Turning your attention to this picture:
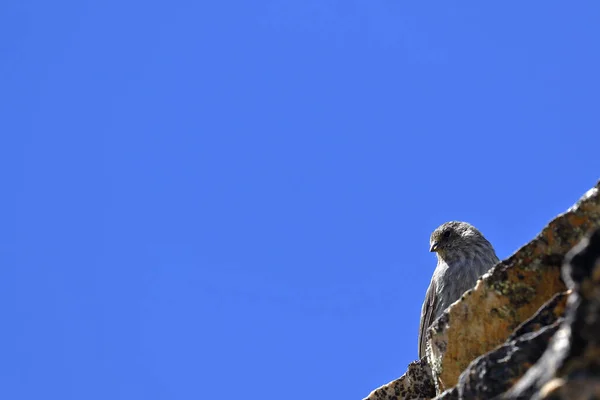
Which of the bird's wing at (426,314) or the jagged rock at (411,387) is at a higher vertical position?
the bird's wing at (426,314)

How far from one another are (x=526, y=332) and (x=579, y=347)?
5.43ft

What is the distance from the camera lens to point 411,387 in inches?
228

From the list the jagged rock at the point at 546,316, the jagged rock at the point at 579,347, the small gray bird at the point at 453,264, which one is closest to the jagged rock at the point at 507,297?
the jagged rock at the point at 546,316

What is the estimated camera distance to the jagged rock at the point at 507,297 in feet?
13.8

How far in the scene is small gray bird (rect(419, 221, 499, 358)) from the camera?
10078 millimetres

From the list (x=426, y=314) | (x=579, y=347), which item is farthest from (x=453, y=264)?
(x=579, y=347)

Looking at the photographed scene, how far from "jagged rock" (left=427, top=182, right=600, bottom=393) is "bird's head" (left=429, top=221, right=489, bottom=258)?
679 centimetres

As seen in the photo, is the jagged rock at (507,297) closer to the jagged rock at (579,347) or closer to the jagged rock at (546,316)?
the jagged rock at (546,316)

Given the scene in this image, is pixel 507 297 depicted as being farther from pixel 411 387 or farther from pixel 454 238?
pixel 454 238

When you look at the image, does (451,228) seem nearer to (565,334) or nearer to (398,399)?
(398,399)

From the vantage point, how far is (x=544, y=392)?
219 cm

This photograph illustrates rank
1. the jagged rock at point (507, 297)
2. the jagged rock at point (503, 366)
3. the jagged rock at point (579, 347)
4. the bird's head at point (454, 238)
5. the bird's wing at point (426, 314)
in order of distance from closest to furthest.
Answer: the jagged rock at point (579, 347), the jagged rock at point (503, 366), the jagged rock at point (507, 297), the bird's wing at point (426, 314), the bird's head at point (454, 238)

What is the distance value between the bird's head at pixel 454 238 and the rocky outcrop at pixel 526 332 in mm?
6026

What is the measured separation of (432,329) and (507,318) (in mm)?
525
